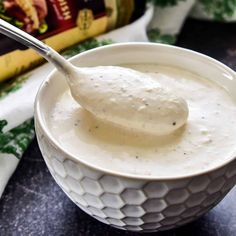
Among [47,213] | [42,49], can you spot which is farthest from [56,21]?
[47,213]

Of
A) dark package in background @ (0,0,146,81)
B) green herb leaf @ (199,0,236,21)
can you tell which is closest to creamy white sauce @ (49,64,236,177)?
dark package in background @ (0,0,146,81)

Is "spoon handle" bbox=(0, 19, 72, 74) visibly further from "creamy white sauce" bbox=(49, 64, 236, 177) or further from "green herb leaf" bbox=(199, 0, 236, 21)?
"green herb leaf" bbox=(199, 0, 236, 21)

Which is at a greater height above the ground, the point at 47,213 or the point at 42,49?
the point at 42,49

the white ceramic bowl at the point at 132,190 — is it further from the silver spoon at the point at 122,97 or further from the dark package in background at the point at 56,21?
the dark package in background at the point at 56,21

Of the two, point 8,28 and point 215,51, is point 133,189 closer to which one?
point 8,28

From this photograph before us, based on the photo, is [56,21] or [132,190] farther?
[56,21]

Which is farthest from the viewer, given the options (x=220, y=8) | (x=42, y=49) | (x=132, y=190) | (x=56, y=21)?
(x=220, y=8)

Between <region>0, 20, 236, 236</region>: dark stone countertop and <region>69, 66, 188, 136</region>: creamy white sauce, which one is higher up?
<region>69, 66, 188, 136</region>: creamy white sauce

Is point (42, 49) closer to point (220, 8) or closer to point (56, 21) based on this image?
point (56, 21)
